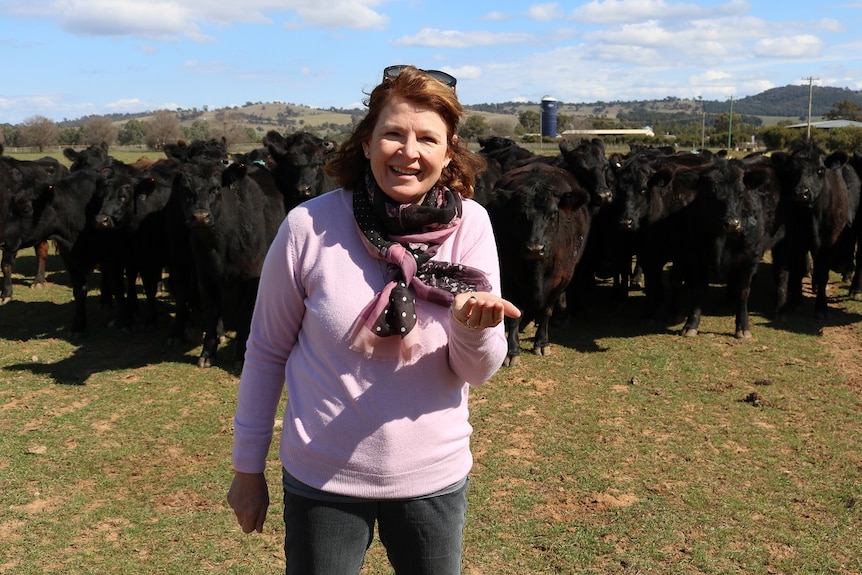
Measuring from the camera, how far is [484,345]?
2094 millimetres

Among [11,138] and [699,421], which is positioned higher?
[11,138]

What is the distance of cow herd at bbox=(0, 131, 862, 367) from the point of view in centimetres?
819

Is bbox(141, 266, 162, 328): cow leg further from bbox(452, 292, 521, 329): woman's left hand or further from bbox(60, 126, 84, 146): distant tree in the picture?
bbox(60, 126, 84, 146): distant tree

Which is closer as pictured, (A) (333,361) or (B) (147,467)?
(A) (333,361)

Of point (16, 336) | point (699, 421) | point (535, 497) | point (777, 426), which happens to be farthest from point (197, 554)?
point (16, 336)

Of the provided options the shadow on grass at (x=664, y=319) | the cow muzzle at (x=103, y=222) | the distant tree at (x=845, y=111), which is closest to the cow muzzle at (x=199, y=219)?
the cow muzzle at (x=103, y=222)

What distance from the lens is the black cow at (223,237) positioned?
26.0ft

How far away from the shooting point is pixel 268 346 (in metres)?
2.33

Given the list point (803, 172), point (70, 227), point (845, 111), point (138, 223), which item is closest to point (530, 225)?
point (803, 172)

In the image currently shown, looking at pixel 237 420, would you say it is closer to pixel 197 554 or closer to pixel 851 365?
pixel 197 554

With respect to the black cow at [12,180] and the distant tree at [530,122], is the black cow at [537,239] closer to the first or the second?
the black cow at [12,180]

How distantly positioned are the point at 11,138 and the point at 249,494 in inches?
3739

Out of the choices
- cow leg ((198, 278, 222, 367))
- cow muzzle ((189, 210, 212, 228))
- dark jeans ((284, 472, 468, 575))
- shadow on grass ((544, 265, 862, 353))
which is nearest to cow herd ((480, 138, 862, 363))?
shadow on grass ((544, 265, 862, 353))

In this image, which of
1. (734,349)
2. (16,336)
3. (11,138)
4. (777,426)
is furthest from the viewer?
(11,138)
